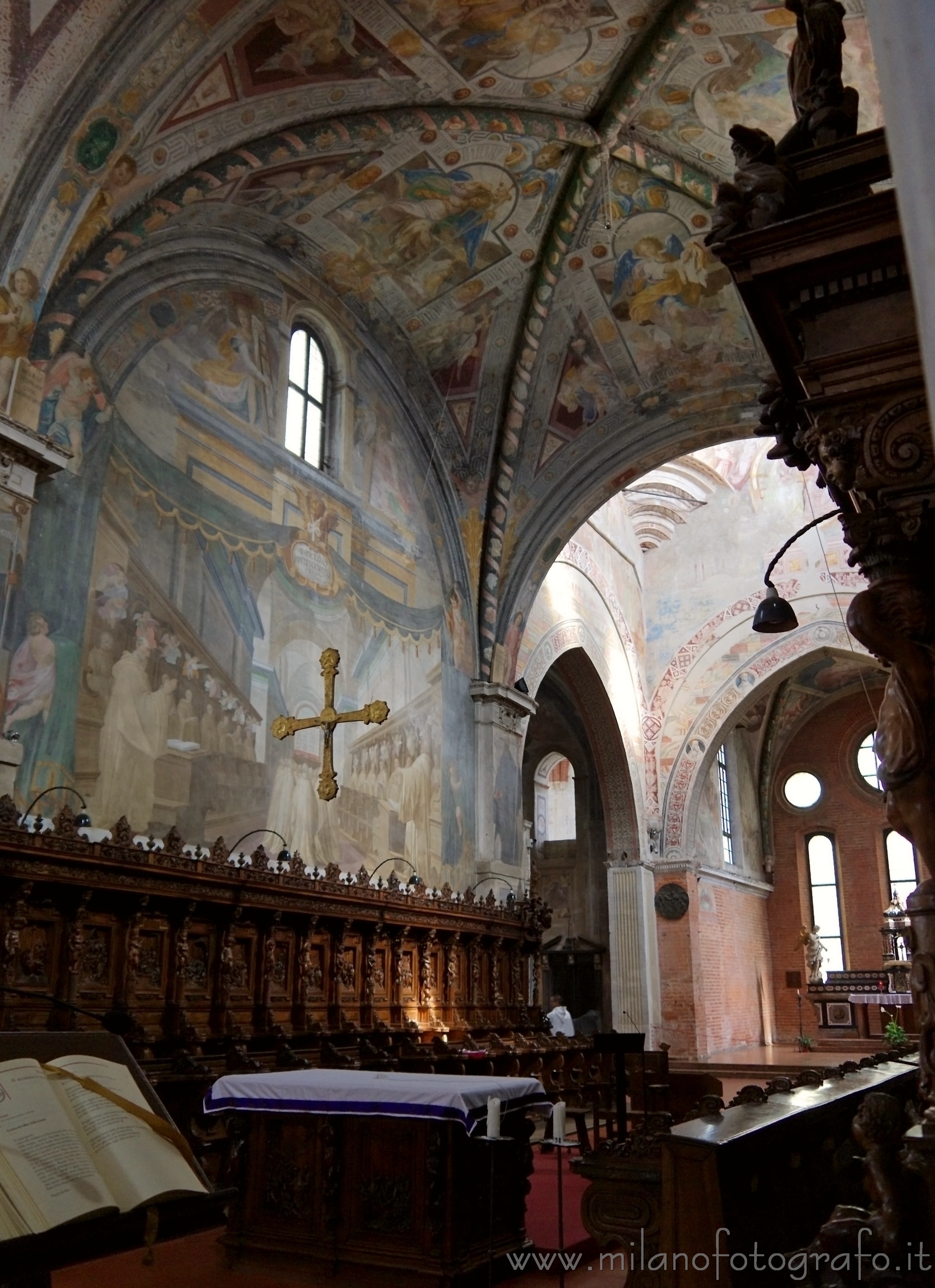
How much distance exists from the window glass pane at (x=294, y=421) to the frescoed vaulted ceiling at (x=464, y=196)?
4.19 feet

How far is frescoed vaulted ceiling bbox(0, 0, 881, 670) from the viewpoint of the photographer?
878 centimetres

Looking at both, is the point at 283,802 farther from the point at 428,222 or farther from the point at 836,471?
the point at 836,471

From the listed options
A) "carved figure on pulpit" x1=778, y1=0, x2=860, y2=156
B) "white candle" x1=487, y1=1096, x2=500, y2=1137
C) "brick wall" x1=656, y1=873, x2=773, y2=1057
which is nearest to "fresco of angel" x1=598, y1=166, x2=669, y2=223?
"carved figure on pulpit" x1=778, y1=0, x2=860, y2=156

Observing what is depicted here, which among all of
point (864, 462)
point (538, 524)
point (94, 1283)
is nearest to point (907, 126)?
point (864, 462)

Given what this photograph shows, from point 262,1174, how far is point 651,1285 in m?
2.82

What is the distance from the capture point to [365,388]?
532 inches

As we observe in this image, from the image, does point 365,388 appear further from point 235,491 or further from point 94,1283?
point 94,1283

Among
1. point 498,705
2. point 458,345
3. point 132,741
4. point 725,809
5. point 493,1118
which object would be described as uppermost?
→ point 458,345

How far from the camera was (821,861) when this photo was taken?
27.0m

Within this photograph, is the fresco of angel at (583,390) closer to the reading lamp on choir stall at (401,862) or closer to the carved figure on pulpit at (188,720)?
the reading lamp on choir stall at (401,862)

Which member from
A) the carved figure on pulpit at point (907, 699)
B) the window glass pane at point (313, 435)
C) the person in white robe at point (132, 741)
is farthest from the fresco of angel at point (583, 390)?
the carved figure on pulpit at point (907, 699)

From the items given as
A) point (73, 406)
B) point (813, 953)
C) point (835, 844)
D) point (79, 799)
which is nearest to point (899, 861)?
point (835, 844)

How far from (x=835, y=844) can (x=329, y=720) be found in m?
21.2

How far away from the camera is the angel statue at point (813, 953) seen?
957 inches
